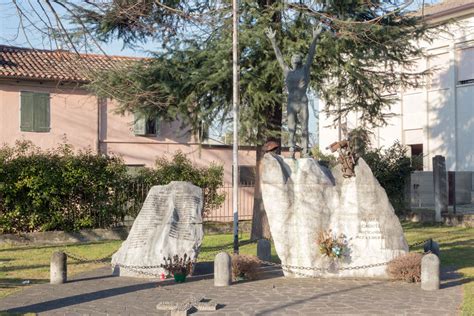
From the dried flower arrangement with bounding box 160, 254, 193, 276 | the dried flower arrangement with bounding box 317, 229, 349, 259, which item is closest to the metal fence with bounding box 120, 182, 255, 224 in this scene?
the dried flower arrangement with bounding box 160, 254, 193, 276

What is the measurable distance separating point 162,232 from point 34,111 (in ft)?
53.8

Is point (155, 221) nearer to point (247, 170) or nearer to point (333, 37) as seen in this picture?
point (333, 37)

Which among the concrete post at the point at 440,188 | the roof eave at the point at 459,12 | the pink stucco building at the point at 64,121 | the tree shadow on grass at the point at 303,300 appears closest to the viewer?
the tree shadow on grass at the point at 303,300

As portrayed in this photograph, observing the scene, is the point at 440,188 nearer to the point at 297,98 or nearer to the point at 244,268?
the point at 297,98

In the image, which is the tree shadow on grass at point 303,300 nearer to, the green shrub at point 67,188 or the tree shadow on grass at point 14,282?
the tree shadow on grass at point 14,282

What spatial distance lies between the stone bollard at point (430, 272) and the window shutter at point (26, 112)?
790 inches

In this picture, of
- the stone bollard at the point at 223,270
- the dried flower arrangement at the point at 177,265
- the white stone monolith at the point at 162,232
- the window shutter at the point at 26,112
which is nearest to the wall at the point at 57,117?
the window shutter at the point at 26,112

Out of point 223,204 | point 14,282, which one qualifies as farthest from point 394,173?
point 14,282

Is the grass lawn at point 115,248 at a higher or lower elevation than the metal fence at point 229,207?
lower

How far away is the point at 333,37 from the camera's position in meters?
15.7

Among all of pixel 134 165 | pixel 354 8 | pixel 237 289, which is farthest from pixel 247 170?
pixel 237 289

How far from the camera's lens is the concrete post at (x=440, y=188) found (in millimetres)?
23016

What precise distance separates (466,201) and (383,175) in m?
5.35

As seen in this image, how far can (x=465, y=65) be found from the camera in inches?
1280
